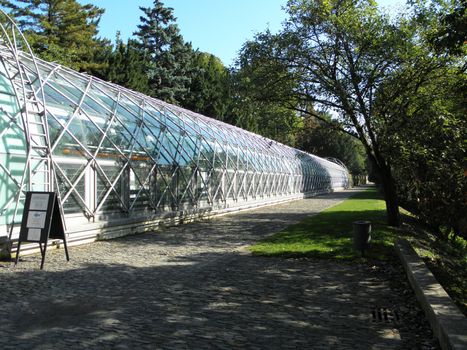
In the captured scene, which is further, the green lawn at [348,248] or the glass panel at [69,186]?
the glass panel at [69,186]

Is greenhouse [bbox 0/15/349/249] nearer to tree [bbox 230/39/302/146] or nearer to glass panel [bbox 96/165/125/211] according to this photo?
glass panel [bbox 96/165/125/211]

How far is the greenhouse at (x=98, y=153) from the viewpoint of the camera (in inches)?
469

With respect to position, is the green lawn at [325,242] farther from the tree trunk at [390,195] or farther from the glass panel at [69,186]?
the glass panel at [69,186]

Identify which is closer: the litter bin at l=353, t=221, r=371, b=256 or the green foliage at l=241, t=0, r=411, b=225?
the litter bin at l=353, t=221, r=371, b=256

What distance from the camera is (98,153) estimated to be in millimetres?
14555

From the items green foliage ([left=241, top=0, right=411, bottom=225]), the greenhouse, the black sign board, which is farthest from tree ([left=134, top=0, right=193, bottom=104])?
the black sign board

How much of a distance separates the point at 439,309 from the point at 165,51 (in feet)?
166

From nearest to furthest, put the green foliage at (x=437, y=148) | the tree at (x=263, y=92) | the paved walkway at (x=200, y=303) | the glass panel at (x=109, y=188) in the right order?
the paved walkway at (x=200, y=303)
the green foliage at (x=437, y=148)
the glass panel at (x=109, y=188)
the tree at (x=263, y=92)

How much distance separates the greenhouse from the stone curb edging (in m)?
8.55

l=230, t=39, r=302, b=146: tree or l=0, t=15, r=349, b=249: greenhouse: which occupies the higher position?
l=230, t=39, r=302, b=146: tree

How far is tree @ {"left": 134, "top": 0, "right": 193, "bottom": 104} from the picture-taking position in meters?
50.6

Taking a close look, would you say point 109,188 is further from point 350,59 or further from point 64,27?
point 64,27

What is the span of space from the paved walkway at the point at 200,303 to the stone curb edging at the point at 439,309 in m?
0.24

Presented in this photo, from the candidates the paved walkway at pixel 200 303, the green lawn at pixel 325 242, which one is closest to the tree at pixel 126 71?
the green lawn at pixel 325 242
